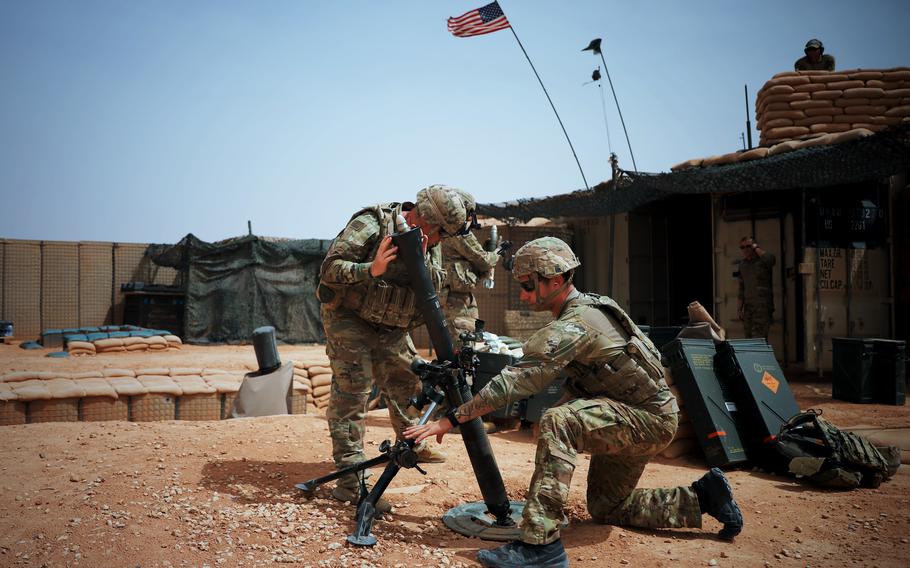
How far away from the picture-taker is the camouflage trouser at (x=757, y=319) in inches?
375

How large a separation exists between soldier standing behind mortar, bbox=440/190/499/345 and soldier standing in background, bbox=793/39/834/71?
23.1 ft

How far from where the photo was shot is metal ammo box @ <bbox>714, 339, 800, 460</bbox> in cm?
485

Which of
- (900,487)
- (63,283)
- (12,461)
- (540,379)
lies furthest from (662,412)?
(63,283)

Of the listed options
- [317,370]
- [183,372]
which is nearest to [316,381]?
[317,370]

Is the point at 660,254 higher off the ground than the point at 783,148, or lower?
lower

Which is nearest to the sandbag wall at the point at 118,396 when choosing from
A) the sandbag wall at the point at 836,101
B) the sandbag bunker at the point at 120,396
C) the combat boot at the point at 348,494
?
the sandbag bunker at the point at 120,396

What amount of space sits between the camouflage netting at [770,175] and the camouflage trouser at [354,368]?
5.90m

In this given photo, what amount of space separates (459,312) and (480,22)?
17.4 ft

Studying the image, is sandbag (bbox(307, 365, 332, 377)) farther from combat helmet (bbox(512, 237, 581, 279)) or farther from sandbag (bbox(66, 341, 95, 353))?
sandbag (bbox(66, 341, 95, 353))

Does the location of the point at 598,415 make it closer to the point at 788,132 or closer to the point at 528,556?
the point at 528,556

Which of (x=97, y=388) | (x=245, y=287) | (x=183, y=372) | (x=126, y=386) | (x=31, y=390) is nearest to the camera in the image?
(x=31, y=390)

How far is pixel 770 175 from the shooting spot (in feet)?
28.7

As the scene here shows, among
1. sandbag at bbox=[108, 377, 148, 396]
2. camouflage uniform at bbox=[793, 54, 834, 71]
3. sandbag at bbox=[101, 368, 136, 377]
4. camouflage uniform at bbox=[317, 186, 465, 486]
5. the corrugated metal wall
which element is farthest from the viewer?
the corrugated metal wall

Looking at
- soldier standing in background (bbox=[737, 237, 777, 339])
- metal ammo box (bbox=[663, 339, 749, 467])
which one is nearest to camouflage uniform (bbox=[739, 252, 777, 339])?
soldier standing in background (bbox=[737, 237, 777, 339])
